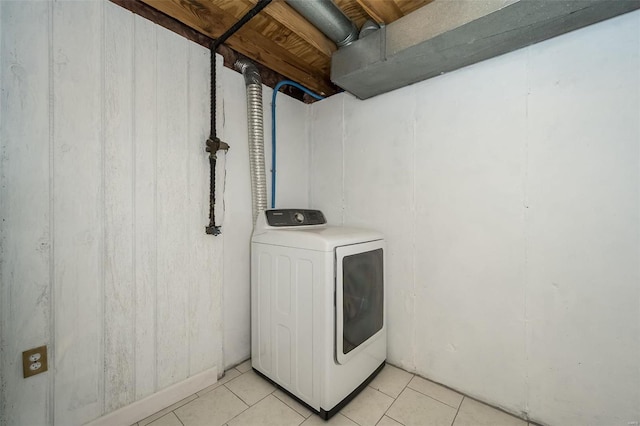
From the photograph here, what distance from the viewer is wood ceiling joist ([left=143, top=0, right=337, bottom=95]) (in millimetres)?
1424

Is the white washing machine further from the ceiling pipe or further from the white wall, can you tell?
the ceiling pipe

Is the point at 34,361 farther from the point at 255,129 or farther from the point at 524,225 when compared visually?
the point at 524,225

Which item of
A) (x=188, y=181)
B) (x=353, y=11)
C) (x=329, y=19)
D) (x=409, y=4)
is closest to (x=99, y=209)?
(x=188, y=181)

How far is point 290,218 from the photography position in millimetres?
1732

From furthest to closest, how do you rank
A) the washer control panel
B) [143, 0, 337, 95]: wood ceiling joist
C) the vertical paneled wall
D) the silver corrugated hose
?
the silver corrugated hose, the washer control panel, [143, 0, 337, 95]: wood ceiling joist, the vertical paneled wall

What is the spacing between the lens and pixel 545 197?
4.28 ft

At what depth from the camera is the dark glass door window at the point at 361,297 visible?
1.43 meters

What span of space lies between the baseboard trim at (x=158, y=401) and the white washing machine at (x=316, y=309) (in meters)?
0.32

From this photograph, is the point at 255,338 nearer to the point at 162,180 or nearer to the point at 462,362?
the point at 162,180

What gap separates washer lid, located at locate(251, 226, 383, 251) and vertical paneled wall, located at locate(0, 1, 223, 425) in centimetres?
43

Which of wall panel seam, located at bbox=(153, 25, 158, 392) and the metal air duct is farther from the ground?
the metal air duct

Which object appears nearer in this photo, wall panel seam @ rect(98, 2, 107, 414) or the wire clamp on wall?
wall panel seam @ rect(98, 2, 107, 414)

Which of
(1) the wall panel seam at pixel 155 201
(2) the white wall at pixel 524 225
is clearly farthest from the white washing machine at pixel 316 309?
(1) the wall panel seam at pixel 155 201

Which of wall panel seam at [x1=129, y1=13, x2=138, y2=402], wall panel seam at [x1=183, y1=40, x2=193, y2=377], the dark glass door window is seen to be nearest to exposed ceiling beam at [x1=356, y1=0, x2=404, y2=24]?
wall panel seam at [x1=183, y1=40, x2=193, y2=377]
